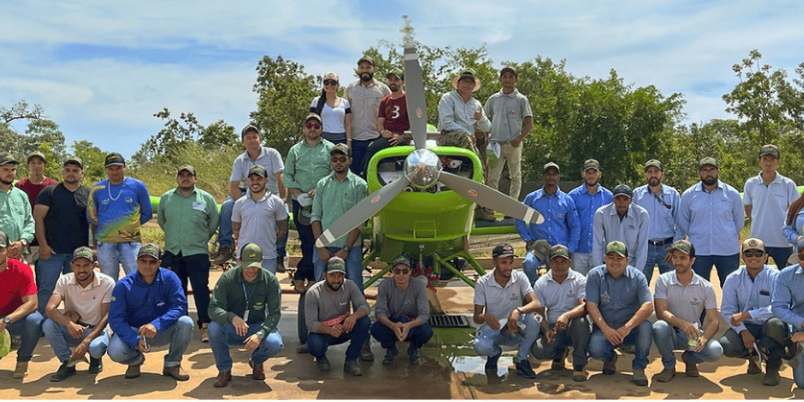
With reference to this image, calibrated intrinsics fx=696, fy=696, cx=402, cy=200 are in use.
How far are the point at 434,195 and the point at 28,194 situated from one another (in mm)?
4813

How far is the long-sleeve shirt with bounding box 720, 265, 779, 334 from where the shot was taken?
627 centimetres

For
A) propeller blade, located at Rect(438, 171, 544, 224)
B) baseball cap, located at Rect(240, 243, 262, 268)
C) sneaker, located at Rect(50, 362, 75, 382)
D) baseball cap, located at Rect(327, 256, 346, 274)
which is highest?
propeller blade, located at Rect(438, 171, 544, 224)

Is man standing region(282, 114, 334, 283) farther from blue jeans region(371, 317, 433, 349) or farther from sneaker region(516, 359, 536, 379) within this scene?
sneaker region(516, 359, 536, 379)

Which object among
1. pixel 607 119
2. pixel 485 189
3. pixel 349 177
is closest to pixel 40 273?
pixel 349 177

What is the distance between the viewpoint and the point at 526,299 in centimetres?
654

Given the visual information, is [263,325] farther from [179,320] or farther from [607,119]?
[607,119]

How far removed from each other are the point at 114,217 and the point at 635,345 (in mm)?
5325

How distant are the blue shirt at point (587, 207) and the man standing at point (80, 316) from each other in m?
4.92

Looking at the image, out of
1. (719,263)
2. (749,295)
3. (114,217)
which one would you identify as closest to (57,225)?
(114,217)

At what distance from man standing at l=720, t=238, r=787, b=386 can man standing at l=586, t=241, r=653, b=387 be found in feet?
2.55

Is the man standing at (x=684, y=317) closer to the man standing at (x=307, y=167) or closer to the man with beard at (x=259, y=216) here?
the man standing at (x=307, y=167)

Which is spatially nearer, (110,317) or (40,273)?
(110,317)

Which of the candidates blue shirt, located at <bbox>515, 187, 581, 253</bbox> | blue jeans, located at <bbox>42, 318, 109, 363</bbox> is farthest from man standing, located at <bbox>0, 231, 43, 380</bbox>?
blue shirt, located at <bbox>515, 187, 581, 253</bbox>

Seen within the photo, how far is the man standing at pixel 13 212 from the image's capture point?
7.23 metres
